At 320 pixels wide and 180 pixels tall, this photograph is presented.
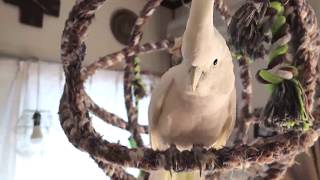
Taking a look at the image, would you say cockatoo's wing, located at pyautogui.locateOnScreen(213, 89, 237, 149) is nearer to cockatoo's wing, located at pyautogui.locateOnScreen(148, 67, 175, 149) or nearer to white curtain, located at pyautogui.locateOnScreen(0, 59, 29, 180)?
cockatoo's wing, located at pyautogui.locateOnScreen(148, 67, 175, 149)

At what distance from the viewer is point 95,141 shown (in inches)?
22.5

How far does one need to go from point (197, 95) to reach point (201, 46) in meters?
0.11

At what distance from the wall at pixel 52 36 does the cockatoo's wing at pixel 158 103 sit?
1.23 meters

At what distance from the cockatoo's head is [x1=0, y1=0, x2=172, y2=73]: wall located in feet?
4.54

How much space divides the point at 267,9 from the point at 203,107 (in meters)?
0.20

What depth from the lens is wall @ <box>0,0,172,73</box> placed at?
5.74ft

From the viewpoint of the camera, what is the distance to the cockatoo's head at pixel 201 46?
552 millimetres

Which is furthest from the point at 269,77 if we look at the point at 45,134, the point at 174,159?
the point at 45,134

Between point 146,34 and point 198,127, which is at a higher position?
point 146,34

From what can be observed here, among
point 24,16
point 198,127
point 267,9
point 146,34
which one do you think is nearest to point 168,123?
point 198,127

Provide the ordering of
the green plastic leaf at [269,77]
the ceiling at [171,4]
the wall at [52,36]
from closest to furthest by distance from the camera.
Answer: the green plastic leaf at [269,77]
the wall at [52,36]
the ceiling at [171,4]

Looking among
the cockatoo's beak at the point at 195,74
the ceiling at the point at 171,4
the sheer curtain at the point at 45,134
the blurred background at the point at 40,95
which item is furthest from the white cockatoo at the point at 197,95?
the ceiling at the point at 171,4

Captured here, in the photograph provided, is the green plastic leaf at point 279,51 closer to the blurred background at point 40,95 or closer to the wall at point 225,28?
the wall at point 225,28

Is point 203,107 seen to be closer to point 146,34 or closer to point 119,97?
point 119,97
